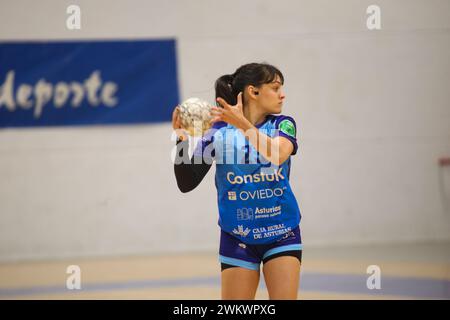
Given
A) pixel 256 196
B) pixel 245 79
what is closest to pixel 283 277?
pixel 256 196

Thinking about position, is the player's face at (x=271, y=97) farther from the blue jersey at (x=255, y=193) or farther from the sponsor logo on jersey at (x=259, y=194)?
the sponsor logo on jersey at (x=259, y=194)

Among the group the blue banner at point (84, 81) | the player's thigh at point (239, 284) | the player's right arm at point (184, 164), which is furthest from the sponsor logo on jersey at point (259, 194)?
the blue banner at point (84, 81)

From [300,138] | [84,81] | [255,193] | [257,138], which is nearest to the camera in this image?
[257,138]

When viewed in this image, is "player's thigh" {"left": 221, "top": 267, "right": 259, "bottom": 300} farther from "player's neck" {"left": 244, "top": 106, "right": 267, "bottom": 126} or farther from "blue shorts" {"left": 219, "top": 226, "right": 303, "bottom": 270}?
"player's neck" {"left": 244, "top": 106, "right": 267, "bottom": 126}

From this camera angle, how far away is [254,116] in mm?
5191

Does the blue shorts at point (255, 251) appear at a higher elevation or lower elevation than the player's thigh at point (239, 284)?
higher

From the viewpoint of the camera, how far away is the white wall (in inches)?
535

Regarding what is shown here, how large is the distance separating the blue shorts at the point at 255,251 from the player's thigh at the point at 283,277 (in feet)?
0.18

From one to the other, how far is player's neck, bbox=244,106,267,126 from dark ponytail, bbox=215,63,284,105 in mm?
153

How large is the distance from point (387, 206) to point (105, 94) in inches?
230

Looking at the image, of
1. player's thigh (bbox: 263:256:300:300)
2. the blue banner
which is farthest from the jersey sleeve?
the blue banner

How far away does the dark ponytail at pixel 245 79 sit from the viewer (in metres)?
5.14

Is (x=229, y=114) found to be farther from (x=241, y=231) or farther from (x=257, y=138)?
(x=241, y=231)

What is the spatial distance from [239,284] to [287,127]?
1142mm
